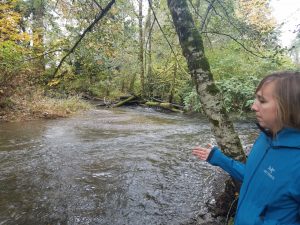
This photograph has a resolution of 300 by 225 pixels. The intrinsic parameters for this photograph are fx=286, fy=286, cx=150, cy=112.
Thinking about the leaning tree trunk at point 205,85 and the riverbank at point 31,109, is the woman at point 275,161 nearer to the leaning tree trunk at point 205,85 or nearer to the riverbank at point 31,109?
the leaning tree trunk at point 205,85

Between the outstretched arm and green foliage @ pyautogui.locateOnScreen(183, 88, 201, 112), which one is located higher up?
the outstretched arm

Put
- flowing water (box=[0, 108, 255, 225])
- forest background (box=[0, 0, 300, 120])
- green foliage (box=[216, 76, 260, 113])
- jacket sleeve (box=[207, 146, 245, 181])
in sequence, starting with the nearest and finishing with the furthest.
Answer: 1. jacket sleeve (box=[207, 146, 245, 181])
2. flowing water (box=[0, 108, 255, 225])
3. forest background (box=[0, 0, 300, 120])
4. green foliage (box=[216, 76, 260, 113])

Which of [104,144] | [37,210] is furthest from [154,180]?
[104,144]

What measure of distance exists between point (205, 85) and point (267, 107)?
6.03ft

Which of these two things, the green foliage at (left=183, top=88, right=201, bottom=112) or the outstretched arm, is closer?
the outstretched arm

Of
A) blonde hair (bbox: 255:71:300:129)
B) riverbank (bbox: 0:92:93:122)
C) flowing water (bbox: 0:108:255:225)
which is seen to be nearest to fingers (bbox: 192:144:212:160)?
blonde hair (bbox: 255:71:300:129)

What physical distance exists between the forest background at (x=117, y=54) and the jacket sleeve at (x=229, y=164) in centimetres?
240

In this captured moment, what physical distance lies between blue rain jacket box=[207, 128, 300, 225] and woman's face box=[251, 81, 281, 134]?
0.07 meters

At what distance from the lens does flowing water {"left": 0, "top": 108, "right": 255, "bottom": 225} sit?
12.5 feet

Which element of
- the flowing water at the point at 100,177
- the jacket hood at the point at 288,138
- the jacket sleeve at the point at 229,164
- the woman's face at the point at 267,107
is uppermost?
the woman's face at the point at 267,107

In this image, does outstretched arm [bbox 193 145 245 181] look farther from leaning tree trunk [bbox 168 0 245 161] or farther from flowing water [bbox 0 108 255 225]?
flowing water [bbox 0 108 255 225]

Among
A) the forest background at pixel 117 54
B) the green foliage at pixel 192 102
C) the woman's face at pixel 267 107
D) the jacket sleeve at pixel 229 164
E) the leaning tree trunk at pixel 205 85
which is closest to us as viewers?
the woman's face at pixel 267 107

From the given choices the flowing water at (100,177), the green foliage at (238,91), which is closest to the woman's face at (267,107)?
the flowing water at (100,177)

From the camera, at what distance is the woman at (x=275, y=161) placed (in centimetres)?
149
